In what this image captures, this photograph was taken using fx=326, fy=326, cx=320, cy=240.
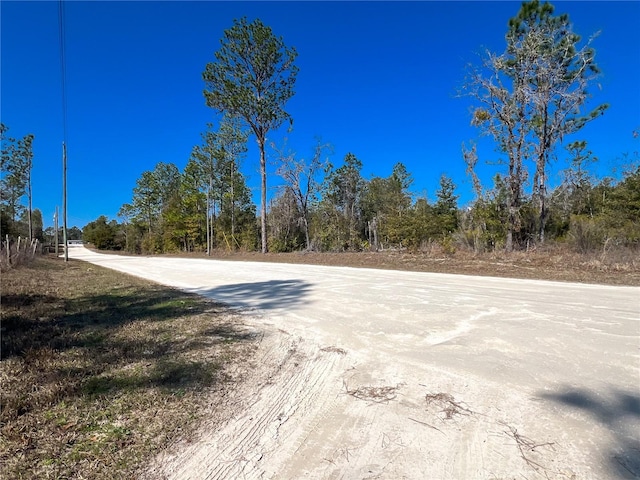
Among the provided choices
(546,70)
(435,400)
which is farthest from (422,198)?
(435,400)

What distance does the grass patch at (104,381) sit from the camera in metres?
1.86

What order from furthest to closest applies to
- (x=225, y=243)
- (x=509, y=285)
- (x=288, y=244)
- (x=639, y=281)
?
(x=225, y=243), (x=288, y=244), (x=639, y=281), (x=509, y=285)

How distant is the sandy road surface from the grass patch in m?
0.30

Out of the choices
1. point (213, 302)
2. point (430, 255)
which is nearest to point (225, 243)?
point (430, 255)

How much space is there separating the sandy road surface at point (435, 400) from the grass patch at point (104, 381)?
0.30 m

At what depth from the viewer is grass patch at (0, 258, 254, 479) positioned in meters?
1.86

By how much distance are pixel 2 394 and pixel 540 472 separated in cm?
365

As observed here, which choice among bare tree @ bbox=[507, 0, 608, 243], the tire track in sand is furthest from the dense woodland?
the tire track in sand

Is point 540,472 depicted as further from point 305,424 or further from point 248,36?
point 248,36

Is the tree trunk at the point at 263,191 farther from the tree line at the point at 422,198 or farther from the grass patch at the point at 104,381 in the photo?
the grass patch at the point at 104,381

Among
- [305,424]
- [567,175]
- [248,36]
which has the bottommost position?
[305,424]

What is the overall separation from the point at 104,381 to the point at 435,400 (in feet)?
8.87

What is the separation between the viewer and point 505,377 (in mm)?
2744

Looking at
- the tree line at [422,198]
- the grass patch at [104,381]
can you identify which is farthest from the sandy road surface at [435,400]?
the tree line at [422,198]
